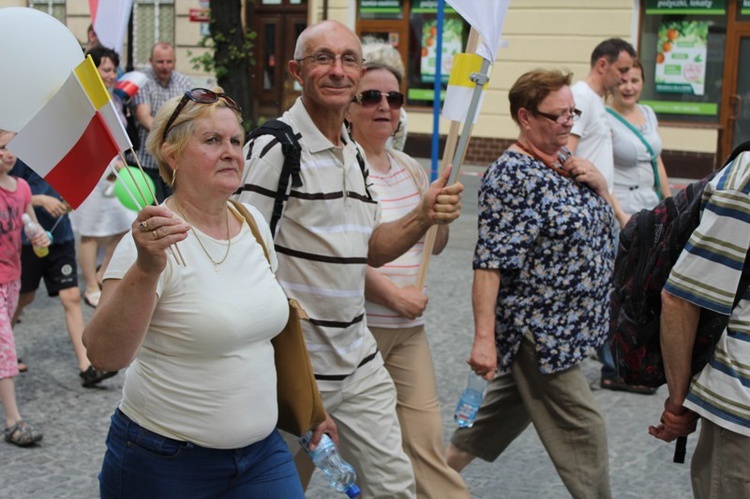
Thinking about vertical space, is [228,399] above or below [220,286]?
below

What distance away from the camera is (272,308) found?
294 cm

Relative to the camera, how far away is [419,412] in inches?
160

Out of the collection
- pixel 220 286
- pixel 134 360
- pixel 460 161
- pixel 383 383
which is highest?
pixel 460 161

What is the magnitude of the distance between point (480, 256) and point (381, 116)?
2.18 feet

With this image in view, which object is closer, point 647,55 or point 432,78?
point 647,55

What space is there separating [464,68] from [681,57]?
14.4m

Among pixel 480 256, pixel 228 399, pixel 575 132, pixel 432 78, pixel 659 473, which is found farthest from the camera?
pixel 432 78

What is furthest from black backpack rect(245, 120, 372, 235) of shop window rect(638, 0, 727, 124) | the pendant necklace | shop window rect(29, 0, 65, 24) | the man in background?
shop window rect(29, 0, 65, 24)

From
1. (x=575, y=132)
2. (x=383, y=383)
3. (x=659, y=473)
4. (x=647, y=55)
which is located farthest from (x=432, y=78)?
(x=383, y=383)

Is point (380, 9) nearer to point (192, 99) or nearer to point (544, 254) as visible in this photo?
point (544, 254)

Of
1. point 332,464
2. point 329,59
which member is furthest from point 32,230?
point 332,464

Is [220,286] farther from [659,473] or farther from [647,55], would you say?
[647,55]

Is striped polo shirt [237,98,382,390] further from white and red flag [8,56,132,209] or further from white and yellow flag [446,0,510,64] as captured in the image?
white and red flag [8,56,132,209]

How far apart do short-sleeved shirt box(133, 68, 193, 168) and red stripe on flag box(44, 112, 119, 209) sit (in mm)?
6280
